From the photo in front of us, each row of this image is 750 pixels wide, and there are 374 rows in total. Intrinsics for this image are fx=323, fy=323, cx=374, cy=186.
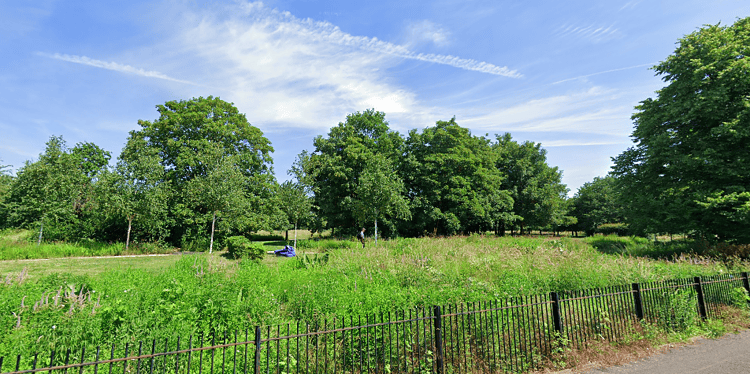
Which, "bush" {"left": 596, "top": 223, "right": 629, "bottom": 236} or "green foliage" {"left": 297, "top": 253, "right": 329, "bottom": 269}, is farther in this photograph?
"bush" {"left": 596, "top": 223, "right": 629, "bottom": 236}

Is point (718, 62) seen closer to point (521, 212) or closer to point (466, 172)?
point (466, 172)

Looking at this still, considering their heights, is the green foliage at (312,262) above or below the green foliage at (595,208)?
below

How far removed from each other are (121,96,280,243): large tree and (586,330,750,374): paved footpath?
2189 centimetres

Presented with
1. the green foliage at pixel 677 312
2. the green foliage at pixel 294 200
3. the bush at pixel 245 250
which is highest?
the green foliage at pixel 294 200

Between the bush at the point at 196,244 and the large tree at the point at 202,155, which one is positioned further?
the large tree at the point at 202,155

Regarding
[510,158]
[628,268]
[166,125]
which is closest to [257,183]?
[166,125]

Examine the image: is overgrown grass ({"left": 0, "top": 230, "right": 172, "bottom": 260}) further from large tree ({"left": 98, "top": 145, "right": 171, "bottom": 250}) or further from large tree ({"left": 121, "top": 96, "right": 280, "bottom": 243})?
large tree ({"left": 121, "top": 96, "right": 280, "bottom": 243})

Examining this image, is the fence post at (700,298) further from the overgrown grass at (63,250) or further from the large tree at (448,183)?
the overgrown grass at (63,250)

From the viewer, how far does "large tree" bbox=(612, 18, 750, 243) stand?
574 inches

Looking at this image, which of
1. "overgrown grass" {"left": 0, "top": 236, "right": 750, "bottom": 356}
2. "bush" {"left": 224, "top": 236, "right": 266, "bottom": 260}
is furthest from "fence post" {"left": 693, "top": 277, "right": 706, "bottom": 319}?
"bush" {"left": 224, "top": 236, "right": 266, "bottom": 260}

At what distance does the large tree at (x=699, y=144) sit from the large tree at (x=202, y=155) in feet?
82.6

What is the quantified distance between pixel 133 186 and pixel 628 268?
84.8ft

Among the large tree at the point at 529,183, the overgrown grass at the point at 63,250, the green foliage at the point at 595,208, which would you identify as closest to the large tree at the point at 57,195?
the overgrown grass at the point at 63,250

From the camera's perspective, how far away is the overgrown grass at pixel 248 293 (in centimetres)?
480
